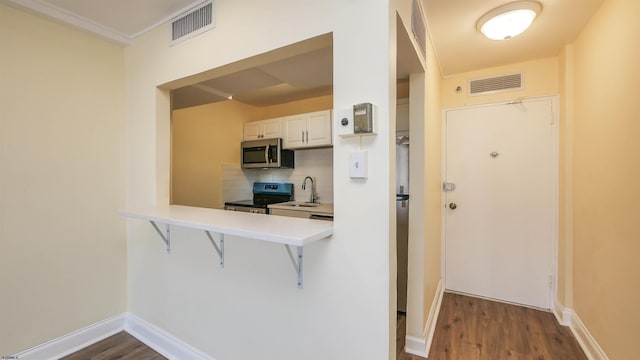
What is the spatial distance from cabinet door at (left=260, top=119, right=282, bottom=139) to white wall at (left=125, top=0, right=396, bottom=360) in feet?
5.52

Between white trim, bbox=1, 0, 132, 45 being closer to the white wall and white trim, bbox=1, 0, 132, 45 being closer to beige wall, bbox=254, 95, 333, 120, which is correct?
the white wall

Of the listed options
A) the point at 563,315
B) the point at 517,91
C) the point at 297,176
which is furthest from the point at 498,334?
the point at 297,176

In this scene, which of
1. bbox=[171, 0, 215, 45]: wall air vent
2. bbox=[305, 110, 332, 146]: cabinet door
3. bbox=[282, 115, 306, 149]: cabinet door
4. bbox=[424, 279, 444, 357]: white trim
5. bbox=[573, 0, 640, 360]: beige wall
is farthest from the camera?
bbox=[282, 115, 306, 149]: cabinet door

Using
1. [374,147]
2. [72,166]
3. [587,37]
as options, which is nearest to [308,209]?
[374,147]

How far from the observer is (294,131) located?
3.49 metres

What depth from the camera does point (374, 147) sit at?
1167 mm

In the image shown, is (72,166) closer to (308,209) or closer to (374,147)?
(308,209)

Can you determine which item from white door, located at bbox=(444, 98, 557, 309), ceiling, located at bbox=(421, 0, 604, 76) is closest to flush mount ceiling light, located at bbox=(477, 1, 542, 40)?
ceiling, located at bbox=(421, 0, 604, 76)

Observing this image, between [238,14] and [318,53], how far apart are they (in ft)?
1.95

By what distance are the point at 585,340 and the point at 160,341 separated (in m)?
3.24

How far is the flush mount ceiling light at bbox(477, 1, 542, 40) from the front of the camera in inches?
67.3

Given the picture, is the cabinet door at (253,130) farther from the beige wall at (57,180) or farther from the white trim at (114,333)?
the white trim at (114,333)

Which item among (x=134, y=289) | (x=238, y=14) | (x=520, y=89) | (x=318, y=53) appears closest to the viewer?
(x=238, y=14)

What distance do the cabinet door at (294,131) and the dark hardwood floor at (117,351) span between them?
2.50 meters
